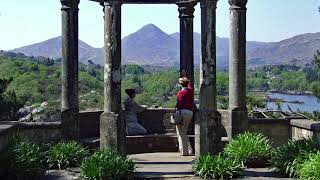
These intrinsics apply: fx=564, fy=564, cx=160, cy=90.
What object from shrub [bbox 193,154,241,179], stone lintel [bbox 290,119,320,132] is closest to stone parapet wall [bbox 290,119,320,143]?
stone lintel [bbox 290,119,320,132]

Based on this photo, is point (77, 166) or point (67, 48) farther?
point (67, 48)

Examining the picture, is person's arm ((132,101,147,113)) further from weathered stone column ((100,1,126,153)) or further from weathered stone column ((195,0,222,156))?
weathered stone column ((195,0,222,156))

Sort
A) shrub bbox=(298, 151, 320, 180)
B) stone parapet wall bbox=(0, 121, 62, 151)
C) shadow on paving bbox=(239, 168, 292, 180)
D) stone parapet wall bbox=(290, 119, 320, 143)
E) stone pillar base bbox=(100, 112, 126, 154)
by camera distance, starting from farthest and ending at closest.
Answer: stone parapet wall bbox=(0, 121, 62, 151) → stone parapet wall bbox=(290, 119, 320, 143) → stone pillar base bbox=(100, 112, 126, 154) → shadow on paving bbox=(239, 168, 292, 180) → shrub bbox=(298, 151, 320, 180)

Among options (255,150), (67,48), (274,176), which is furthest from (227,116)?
(67,48)

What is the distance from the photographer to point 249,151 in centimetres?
1257

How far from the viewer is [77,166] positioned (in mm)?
12375


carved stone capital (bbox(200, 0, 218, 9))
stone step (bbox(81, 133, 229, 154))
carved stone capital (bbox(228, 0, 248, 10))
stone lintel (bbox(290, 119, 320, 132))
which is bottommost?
stone step (bbox(81, 133, 229, 154))

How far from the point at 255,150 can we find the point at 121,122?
3.07 m

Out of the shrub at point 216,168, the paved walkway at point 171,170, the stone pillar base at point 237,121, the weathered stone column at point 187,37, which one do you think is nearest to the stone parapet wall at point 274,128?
the stone pillar base at point 237,121

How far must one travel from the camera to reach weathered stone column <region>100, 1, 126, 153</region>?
12.0 metres

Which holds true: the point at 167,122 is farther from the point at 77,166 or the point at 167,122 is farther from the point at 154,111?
the point at 77,166

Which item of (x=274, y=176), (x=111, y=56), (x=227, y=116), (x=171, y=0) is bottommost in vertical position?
(x=274, y=176)

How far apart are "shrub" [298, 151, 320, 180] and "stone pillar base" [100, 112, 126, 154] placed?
12.4ft

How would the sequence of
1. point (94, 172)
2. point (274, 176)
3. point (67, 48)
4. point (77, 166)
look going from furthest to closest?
1. point (67, 48)
2. point (77, 166)
3. point (274, 176)
4. point (94, 172)
